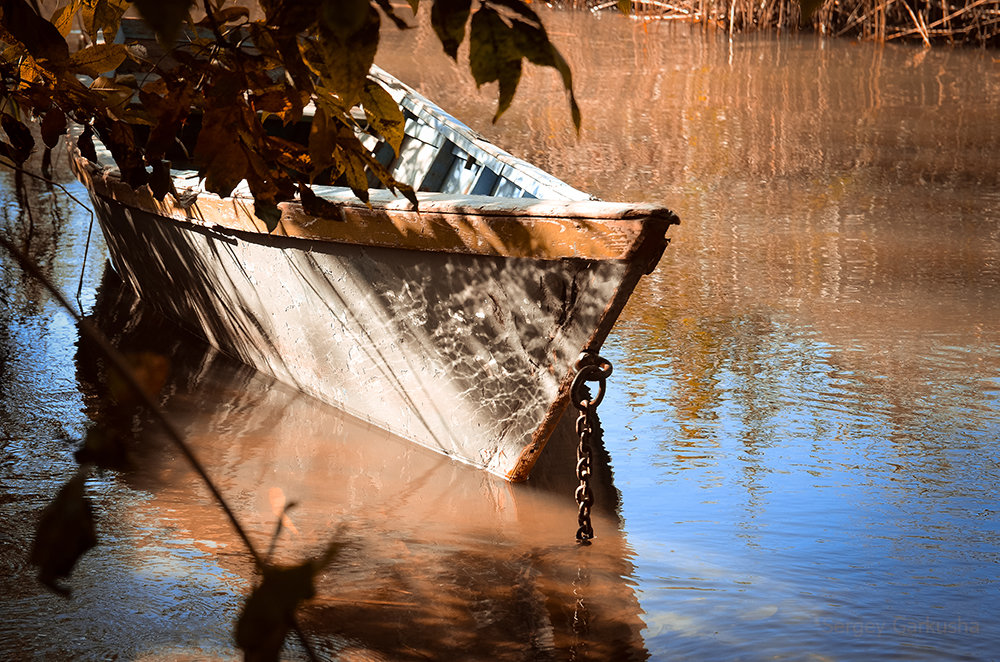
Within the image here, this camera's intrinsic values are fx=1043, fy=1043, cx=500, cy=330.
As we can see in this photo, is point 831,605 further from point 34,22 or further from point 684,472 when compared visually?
point 34,22

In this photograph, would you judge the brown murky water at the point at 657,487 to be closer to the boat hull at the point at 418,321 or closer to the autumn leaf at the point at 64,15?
the boat hull at the point at 418,321

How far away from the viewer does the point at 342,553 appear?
10.6 ft

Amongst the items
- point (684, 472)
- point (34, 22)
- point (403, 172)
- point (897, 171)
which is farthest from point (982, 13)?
point (34, 22)

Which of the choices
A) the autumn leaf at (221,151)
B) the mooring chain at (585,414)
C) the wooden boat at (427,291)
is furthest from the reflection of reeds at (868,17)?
the autumn leaf at (221,151)

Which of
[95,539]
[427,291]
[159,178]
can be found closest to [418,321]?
[427,291]

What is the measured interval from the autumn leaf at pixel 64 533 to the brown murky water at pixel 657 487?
2072mm

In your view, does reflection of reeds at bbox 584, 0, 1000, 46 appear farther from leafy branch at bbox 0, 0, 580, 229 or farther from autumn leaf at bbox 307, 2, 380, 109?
autumn leaf at bbox 307, 2, 380, 109

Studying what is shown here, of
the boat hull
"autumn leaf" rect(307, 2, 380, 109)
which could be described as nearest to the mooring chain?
the boat hull

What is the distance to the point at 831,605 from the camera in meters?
2.97

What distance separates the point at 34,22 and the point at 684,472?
9.51ft

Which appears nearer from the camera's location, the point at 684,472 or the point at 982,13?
the point at 684,472

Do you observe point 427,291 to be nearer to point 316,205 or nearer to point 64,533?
point 316,205

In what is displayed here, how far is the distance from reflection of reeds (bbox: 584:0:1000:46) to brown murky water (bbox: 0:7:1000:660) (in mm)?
9039

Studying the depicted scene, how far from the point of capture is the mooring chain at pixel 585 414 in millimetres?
3133
